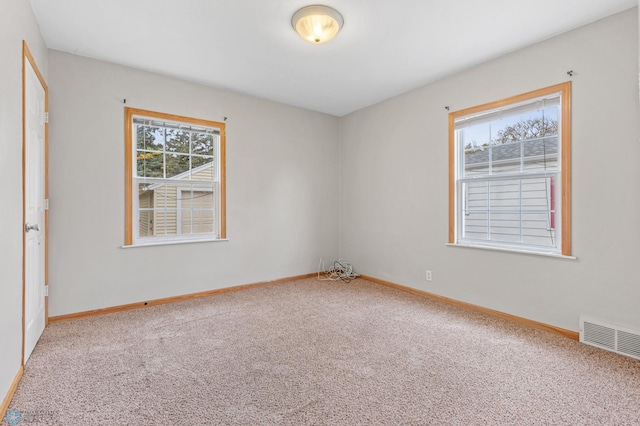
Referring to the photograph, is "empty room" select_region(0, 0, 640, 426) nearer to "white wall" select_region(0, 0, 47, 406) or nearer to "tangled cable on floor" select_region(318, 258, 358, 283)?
"white wall" select_region(0, 0, 47, 406)

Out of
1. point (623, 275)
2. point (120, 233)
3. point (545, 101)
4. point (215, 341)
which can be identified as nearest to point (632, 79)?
point (545, 101)

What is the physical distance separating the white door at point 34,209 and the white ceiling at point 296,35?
0.63 meters

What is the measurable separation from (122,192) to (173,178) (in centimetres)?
56

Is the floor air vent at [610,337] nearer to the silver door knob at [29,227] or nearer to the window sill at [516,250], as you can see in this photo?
the window sill at [516,250]

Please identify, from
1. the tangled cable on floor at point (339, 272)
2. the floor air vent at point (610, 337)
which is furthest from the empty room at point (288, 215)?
the tangled cable on floor at point (339, 272)

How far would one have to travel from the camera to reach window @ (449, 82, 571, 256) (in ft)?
9.02

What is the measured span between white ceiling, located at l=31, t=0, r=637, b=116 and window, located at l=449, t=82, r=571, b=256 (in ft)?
1.87

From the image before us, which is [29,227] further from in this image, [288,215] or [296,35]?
[288,215]

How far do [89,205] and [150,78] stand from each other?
4.91 ft

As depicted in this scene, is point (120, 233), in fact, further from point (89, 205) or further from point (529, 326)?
point (529, 326)

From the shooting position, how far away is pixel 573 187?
2629 millimetres

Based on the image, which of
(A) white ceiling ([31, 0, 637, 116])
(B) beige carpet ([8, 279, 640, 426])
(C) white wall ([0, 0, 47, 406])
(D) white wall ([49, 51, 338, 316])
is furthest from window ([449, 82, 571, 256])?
(C) white wall ([0, 0, 47, 406])

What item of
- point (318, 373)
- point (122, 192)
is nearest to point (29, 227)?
point (122, 192)

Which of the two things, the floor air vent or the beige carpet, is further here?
the floor air vent
